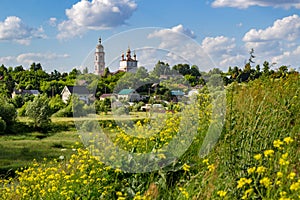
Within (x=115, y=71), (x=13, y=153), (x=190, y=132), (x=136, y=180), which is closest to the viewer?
(x=136, y=180)

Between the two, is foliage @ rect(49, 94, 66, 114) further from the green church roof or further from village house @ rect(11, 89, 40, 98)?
the green church roof

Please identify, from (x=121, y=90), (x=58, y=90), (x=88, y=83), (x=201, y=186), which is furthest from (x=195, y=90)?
(x=58, y=90)

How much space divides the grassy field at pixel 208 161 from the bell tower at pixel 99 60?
0.86m

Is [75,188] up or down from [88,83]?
down

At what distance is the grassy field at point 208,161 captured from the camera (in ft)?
9.38

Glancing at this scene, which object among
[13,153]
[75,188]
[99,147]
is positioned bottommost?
[13,153]

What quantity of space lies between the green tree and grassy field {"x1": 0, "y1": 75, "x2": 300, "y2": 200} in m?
19.1

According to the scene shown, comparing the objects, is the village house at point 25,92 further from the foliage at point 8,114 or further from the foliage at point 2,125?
the foliage at point 2,125

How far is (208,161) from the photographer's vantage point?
373cm

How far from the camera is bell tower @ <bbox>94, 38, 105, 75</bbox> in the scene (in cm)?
467

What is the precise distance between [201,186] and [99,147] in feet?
5.20

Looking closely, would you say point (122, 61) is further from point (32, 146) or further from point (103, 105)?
point (32, 146)

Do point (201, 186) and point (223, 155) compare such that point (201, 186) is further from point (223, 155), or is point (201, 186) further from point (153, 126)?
point (153, 126)

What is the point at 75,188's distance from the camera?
3781mm
